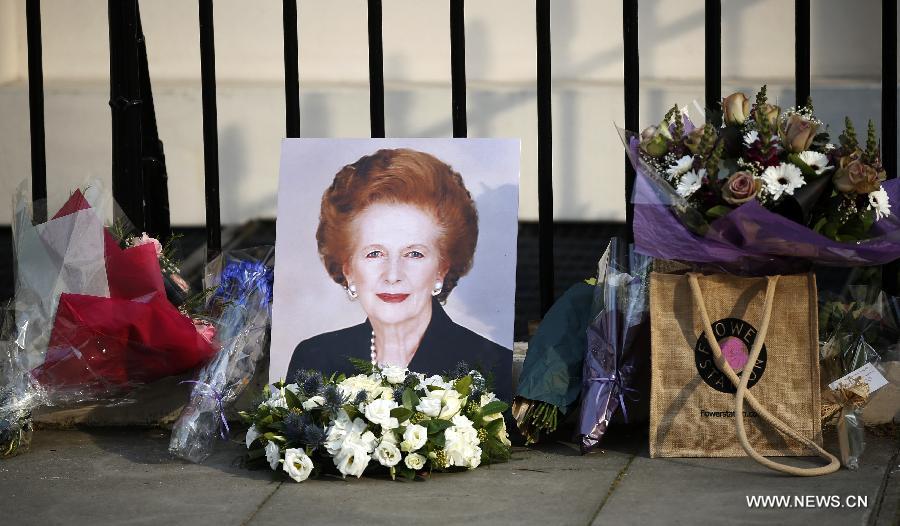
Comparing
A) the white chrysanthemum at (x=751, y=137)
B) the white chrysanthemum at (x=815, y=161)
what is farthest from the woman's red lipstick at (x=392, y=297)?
the white chrysanthemum at (x=815, y=161)

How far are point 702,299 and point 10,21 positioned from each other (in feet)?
13.8

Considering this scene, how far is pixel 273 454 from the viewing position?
300 centimetres

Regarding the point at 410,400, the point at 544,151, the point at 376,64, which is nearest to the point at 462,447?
the point at 410,400

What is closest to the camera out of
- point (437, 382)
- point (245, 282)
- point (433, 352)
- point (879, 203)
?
point (879, 203)

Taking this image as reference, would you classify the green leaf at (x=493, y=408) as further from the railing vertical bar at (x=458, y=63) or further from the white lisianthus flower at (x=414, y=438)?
the railing vertical bar at (x=458, y=63)

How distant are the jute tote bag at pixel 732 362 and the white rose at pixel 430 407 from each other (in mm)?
528

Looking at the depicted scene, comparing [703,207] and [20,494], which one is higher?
[703,207]

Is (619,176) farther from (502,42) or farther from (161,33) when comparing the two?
(161,33)

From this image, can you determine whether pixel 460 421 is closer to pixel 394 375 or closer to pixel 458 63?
pixel 394 375

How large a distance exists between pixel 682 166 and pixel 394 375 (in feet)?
2.83

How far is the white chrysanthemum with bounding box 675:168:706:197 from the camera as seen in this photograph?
299cm

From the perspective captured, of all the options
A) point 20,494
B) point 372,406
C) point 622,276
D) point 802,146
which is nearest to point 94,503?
point 20,494

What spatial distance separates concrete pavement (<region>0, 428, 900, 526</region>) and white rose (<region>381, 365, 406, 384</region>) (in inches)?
9.7

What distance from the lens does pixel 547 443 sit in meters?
3.28
